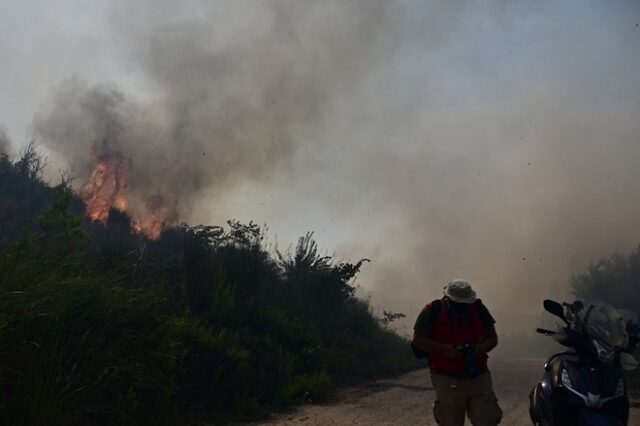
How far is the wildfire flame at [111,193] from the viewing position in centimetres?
3219

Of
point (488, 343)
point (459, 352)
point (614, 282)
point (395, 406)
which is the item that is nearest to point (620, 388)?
point (488, 343)

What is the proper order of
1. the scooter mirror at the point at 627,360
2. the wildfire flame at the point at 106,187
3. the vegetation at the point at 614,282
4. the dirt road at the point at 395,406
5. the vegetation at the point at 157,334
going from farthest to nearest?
the vegetation at the point at 614,282 → the wildfire flame at the point at 106,187 → the dirt road at the point at 395,406 → the vegetation at the point at 157,334 → the scooter mirror at the point at 627,360

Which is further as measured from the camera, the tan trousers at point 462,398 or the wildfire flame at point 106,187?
the wildfire flame at point 106,187

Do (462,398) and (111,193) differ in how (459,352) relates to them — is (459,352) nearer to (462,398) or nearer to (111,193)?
(462,398)

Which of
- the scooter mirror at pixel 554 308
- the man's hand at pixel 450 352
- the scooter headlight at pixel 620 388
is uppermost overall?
the scooter mirror at pixel 554 308

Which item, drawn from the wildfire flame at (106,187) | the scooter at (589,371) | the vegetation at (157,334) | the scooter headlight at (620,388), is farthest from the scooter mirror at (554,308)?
the wildfire flame at (106,187)

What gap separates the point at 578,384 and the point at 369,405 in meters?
5.64

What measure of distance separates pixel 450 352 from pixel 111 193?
33.0 m

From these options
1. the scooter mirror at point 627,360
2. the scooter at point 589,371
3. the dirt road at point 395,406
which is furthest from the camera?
the dirt road at point 395,406

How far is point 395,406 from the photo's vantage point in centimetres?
928

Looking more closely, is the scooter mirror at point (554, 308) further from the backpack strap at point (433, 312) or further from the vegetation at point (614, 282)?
the vegetation at point (614, 282)

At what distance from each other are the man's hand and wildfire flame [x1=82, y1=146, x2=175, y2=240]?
Result: 2719 cm

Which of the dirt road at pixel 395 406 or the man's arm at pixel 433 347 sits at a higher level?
the man's arm at pixel 433 347

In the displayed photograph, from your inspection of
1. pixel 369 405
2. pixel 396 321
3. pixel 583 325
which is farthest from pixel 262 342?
pixel 396 321
